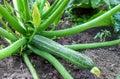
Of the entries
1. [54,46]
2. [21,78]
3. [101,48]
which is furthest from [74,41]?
[21,78]

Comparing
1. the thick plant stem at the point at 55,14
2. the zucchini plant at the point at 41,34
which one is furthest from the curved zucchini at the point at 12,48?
the thick plant stem at the point at 55,14

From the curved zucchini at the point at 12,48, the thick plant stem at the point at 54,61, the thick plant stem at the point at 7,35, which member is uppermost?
the thick plant stem at the point at 7,35

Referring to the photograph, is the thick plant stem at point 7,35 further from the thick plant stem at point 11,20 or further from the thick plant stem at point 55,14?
the thick plant stem at point 55,14

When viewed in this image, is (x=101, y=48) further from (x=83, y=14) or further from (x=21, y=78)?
→ (x=21, y=78)

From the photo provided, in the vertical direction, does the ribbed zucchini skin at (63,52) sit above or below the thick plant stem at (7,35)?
below

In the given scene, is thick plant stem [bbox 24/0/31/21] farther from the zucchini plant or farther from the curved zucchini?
the curved zucchini

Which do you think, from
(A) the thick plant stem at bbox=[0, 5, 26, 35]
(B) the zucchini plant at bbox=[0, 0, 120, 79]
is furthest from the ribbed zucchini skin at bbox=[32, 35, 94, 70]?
(A) the thick plant stem at bbox=[0, 5, 26, 35]

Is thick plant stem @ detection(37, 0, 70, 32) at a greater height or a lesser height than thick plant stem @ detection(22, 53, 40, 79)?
greater
